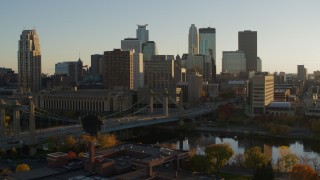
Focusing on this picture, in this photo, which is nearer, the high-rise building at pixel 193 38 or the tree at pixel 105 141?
the tree at pixel 105 141

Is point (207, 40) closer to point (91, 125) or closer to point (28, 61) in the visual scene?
point (28, 61)

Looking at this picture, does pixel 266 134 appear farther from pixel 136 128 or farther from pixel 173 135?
pixel 136 128

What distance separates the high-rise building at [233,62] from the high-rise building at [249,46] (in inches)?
171

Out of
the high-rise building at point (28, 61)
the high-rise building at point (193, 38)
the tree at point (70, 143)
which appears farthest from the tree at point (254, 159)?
the high-rise building at point (193, 38)

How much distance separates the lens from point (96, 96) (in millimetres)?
72312

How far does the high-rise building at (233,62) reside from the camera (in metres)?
174

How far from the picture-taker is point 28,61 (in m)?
A: 94.8

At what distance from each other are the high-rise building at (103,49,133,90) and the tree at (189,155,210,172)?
62.1 meters

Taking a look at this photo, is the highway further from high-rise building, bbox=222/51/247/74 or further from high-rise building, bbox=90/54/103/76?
high-rise building, bbox=222/51/247/74

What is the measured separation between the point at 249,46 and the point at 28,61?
345 ft

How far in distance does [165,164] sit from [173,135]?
25.1 metres

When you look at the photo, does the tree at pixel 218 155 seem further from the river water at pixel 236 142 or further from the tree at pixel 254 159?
the river water at pixel 236 142

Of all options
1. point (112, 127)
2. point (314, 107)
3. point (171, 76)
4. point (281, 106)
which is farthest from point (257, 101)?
point (171, 76)

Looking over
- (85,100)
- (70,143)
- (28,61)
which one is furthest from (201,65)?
(70,143)
